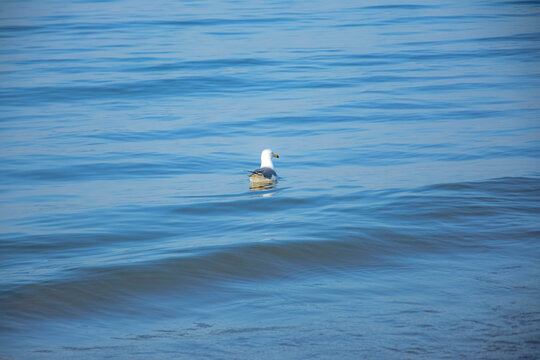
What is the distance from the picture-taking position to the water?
6.49 m

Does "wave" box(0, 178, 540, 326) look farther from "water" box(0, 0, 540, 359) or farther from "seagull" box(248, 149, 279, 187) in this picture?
"seagull" box(248, 149, 279, 187)

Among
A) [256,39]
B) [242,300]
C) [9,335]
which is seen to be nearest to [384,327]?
[242,300]

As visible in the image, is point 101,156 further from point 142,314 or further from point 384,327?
point 384,327

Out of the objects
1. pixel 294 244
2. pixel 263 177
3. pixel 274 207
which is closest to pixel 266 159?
pixel 263 177

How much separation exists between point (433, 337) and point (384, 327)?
460mm

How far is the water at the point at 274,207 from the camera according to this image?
6492mm

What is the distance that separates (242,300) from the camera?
24.3 ft

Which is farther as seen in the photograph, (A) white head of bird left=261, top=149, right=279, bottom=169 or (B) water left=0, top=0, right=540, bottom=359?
(A) white head of bird left=261, top=149, right=279, bottom=169

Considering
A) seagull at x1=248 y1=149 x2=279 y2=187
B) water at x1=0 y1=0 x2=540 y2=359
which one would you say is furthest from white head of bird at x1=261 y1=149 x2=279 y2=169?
water at x1=0 y1=0 x2=540 y2=359

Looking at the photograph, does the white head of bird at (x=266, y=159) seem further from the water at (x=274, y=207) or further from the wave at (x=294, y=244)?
the wave at (x=294, y=244)

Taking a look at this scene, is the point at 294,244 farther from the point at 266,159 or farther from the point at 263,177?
the point at 266,159

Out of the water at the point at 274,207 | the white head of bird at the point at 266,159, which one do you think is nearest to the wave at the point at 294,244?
the water at the point at 274,207

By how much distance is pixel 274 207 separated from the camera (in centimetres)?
1170

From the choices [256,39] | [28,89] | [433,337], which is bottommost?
[433,337]
